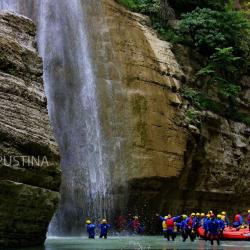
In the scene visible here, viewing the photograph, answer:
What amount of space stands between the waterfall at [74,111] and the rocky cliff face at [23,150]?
24.0 ft

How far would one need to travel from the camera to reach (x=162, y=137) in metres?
23.4

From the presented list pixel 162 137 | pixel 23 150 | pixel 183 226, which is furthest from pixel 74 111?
pixel 23 150

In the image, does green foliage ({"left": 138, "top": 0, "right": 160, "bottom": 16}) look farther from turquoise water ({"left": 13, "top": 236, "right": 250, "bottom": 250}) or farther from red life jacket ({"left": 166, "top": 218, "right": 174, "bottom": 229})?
turquoise water ({"left": 13, "top": 236, "right": 250, "bottom": 250})

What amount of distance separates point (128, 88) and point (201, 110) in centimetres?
447

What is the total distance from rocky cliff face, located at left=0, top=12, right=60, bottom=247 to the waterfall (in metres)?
7.32

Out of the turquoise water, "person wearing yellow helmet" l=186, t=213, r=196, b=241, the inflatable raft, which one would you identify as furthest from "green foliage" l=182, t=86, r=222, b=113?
the turquoise water

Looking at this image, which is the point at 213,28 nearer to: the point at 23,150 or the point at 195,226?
the point at 195,226

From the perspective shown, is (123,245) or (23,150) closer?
(23,150)

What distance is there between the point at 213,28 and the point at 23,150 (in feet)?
62.2

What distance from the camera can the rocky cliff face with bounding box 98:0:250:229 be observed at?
74.8ft

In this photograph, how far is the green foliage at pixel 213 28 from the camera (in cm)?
2839

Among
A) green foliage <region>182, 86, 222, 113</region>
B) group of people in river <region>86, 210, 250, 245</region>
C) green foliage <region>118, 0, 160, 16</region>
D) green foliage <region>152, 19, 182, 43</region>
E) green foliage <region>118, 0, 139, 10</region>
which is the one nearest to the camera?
group of people in river <region>86, 210, 250, 245</region>

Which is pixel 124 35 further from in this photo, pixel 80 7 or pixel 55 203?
pixel 55 203

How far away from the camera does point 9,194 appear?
12.1m
